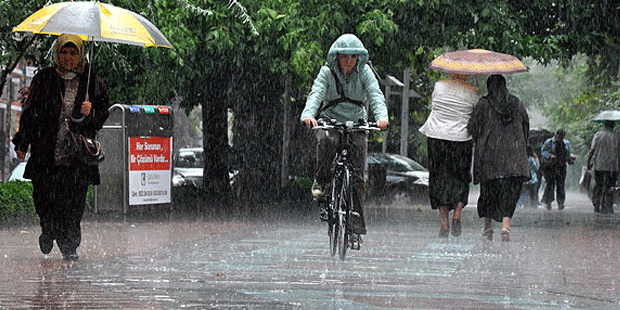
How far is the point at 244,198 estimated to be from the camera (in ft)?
74.1

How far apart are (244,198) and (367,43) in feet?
21.7

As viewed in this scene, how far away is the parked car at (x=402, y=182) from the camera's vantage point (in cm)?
2789

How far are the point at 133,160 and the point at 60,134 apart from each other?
6.23 meters

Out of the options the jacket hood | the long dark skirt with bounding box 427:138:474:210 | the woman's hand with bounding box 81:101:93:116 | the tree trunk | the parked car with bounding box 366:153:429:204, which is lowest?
the parked car with bounding box 366:153:429:204

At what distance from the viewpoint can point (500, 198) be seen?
12820mm

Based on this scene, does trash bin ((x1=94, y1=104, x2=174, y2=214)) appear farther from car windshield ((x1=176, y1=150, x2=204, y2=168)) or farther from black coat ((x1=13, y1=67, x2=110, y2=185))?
car windshield ((x1=176, y1=150, x2=204, y2=168))

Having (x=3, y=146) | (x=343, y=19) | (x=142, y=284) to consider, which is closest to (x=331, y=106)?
(x=142, y=284)

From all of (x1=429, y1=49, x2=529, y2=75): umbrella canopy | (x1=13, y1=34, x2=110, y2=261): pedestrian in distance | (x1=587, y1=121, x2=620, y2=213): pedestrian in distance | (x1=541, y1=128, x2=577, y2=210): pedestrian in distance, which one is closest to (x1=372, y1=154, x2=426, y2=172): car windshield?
(x1=541, y1=128, x2=577, y2=210): pedestrian in distance

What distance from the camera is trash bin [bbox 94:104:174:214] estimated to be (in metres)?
15.7

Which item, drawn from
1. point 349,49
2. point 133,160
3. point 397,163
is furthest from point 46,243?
point 397,163

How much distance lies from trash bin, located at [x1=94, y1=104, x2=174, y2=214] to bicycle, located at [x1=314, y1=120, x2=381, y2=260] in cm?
652

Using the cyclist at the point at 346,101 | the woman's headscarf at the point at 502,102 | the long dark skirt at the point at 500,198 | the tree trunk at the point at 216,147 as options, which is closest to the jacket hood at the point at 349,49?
the cyclist at the point at 346,101

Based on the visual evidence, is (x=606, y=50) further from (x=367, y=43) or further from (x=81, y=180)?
(x=81, y=180)

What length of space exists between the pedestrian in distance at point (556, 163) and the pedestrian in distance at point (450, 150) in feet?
39.9
